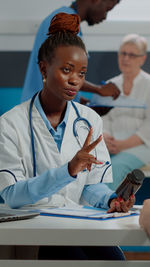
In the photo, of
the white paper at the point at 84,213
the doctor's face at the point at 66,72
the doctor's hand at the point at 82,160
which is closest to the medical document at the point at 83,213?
the white paper at the point at 84,213

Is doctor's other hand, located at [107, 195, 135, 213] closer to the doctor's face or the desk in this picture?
the desk

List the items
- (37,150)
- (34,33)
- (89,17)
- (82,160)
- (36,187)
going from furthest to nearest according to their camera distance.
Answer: (34,33) → (89,17) → (37,150) → (36,187) → (82,160)

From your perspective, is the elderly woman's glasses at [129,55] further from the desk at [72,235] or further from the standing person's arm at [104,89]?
the desk at [72,235]

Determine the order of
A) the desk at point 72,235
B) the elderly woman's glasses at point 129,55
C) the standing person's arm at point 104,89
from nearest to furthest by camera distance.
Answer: the desk at point 72,235 → the standing person's arm at point 104,89 → the elderly woman's glasses at point 129,55

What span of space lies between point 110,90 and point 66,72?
1516mm

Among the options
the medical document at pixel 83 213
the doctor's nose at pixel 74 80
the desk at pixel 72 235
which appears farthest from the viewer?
the doctor's nose at pixel 74 80

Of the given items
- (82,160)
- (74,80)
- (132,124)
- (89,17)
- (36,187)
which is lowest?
(132,124)

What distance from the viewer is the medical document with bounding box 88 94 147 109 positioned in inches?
113

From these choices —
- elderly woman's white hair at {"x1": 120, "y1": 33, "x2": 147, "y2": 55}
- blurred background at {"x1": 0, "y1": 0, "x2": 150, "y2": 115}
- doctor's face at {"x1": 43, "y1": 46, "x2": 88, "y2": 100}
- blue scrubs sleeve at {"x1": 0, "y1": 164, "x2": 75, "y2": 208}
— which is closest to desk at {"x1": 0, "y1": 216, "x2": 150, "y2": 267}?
blue scrubs sleeve at {"x1": 0, "y1": 164, "x2": 75, "y2": 208}

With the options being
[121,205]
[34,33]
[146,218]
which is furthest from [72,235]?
[34,33]

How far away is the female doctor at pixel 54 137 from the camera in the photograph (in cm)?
126

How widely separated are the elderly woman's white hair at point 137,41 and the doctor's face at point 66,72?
1534 millimetres

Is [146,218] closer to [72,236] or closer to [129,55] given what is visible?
Answer: [72,236]

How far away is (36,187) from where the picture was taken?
4.03ft
